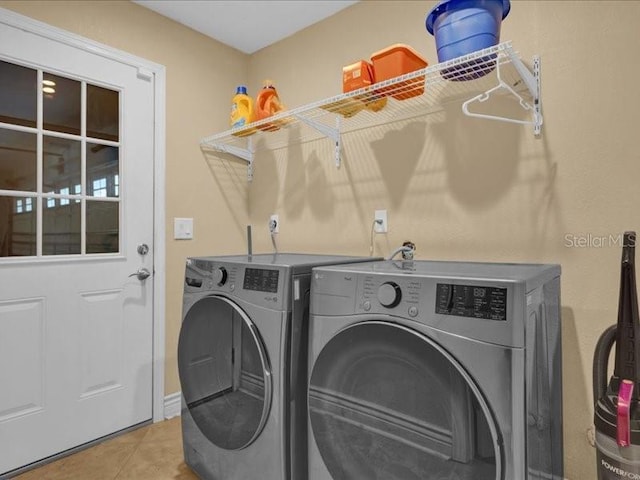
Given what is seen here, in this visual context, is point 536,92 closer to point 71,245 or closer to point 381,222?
point 381,222

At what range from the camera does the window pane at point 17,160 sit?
174 centimetres

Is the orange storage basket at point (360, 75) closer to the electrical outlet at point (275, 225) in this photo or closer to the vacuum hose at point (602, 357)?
the electrical outlet at point (275, 225)

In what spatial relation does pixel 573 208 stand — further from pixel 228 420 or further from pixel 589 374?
pixel 228 420

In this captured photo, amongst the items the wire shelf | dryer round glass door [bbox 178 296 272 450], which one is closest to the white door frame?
the wire shelf

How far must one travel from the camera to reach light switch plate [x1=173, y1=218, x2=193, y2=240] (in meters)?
2.32

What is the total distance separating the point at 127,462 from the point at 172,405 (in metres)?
0.48

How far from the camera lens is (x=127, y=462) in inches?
71.5

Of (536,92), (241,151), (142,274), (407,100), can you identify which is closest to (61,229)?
(142,274)

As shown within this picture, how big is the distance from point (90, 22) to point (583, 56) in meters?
2.25

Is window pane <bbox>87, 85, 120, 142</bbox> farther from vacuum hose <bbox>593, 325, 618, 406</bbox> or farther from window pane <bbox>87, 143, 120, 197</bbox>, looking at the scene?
vacuum hose <bbox>593, 325, 618, 406</bbox>

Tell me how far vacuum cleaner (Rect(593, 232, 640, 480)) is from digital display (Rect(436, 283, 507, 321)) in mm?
475

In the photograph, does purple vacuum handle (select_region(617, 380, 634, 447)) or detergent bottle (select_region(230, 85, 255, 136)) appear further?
detergent bottle (select_region(230, 85, 255, 136))

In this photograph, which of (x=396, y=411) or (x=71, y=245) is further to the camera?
(x=71, y=245)

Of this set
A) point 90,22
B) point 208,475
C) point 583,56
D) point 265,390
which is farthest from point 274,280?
point 90,22
